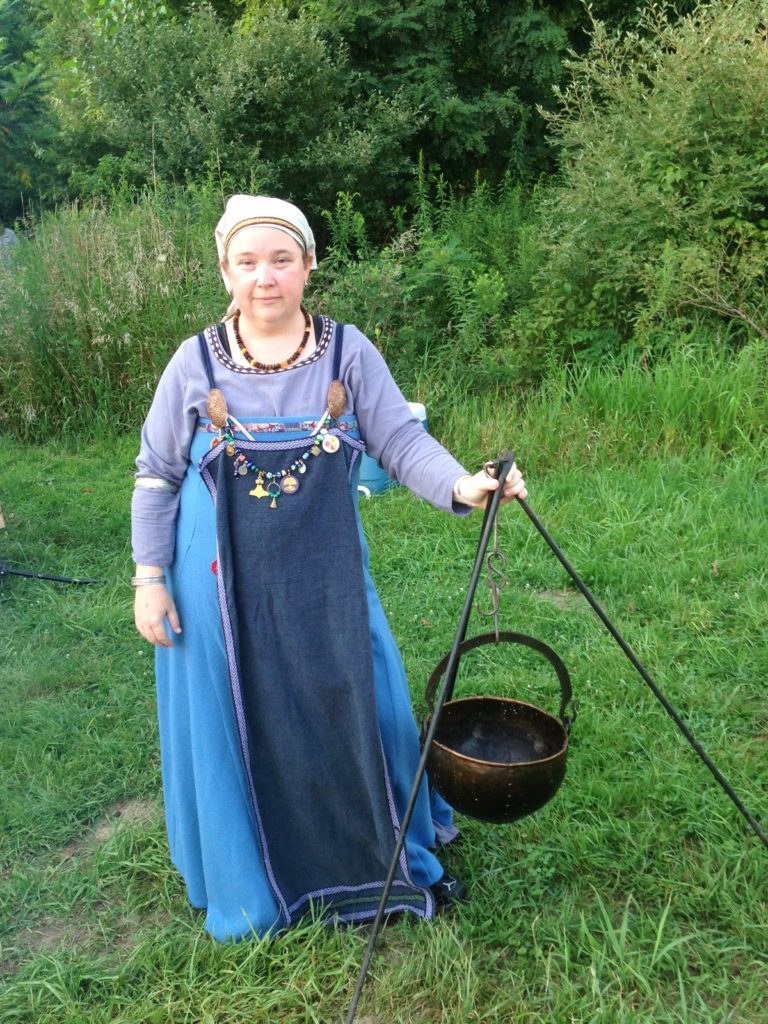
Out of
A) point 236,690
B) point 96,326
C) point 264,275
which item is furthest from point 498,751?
point 96,326

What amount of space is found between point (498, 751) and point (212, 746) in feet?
2.53

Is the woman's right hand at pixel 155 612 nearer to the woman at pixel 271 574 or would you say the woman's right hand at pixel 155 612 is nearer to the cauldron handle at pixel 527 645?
the woman at pixel 271 574

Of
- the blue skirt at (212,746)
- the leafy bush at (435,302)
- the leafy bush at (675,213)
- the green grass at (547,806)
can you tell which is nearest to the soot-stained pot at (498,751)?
the blue skirt at (212,746)

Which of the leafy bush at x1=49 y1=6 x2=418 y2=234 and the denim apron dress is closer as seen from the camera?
the denim apron dress

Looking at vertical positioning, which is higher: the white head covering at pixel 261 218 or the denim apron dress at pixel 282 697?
the white head covering at pixel 261 218

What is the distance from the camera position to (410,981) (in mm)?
2381

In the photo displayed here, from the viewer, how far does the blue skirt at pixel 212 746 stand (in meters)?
2.34

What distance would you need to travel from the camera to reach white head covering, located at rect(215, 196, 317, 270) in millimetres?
2195

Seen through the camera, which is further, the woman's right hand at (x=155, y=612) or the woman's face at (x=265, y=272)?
the woman's right hand at (x=155, y=612)

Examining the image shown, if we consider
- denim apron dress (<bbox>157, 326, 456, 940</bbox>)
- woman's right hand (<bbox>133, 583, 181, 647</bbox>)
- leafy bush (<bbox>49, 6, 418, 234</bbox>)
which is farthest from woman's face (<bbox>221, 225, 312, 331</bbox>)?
leafy bush (<bbox>49, 6, 418, 234</bbox>)

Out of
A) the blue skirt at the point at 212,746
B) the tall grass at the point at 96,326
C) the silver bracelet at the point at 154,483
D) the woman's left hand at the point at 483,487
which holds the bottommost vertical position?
the tall grass at the point at 96,326

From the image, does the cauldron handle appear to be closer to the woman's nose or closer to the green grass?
the green grass

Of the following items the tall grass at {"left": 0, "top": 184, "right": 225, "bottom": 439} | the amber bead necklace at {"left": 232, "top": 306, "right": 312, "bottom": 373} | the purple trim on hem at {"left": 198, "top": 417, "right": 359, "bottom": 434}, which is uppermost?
the amber bead necklace at {"left": 232, "top": 306, "right": 312, "bottom": 373}

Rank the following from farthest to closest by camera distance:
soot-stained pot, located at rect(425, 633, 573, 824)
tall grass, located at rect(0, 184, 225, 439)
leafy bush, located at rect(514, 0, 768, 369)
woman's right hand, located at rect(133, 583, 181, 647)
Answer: tall grass, located at rect(0, 184, 225, 439) → leafy bush, located at rect(514, 0, 768, 369) → woman's right hand, located at rect(133, 583, 181, 647) → soot-stained pot, located at rect(425, 633, 573, 824)
